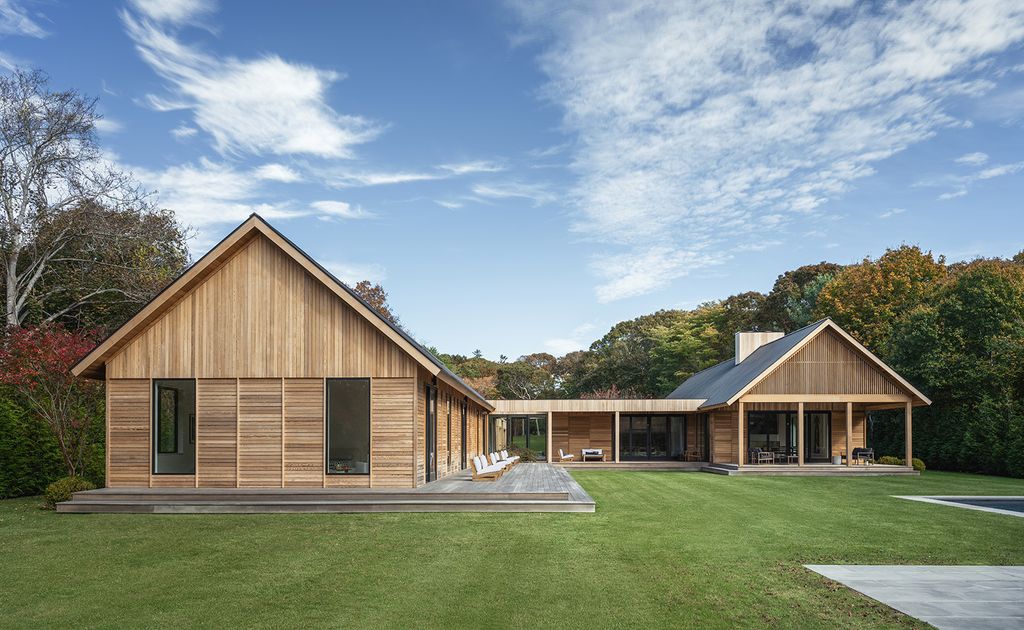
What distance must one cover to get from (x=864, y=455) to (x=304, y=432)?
20.0 m

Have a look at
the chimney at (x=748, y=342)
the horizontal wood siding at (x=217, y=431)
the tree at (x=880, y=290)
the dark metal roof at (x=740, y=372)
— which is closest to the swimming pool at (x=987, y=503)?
the dark metal roof at (x=740, y=372)

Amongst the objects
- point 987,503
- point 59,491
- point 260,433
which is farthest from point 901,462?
point 59,491

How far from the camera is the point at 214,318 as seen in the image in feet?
49.6

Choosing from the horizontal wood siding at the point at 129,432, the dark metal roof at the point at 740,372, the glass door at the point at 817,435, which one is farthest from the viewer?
the glass door at the point at 817,435

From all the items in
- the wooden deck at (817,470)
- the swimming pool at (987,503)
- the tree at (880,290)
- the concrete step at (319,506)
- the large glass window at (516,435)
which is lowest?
the large glass window at (516,435)

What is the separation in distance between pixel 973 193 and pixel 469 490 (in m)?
27.5

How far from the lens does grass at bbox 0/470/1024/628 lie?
22.3 feet

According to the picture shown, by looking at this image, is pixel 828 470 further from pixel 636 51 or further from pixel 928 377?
pixel 636 51

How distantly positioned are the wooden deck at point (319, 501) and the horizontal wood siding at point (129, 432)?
70 centimetres

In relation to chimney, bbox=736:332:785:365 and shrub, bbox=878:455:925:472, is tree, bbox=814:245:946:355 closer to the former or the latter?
chimney, bbox=736:332:785:365

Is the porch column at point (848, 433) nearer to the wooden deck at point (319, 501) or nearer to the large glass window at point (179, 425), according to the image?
the wooden deck at point (319, 501)

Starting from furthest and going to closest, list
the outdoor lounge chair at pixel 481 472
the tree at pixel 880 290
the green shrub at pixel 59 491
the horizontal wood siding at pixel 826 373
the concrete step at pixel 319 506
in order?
the tree at pixel 880 290 → the horizontal wood siding at pixel 826 373 → the outdoor lounge chair at pixel 481 472 → the green shrub at pixel 59 491 → the concrete step at pixel 319 506

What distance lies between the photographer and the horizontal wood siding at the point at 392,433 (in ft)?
48.2

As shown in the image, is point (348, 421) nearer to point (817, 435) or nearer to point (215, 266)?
point (215, 266)
